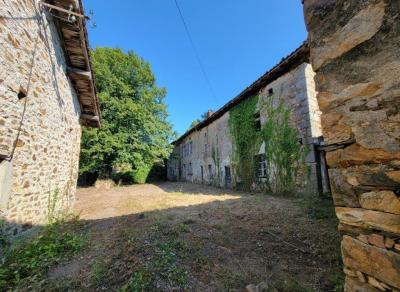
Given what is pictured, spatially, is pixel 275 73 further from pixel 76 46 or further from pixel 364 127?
pixel 364 127

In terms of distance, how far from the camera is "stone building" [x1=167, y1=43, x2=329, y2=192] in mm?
7160

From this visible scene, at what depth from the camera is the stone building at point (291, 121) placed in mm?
7160

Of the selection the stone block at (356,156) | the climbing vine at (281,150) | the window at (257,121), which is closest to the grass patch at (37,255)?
the stone block at (356,156)

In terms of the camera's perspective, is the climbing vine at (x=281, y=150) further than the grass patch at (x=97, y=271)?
Yes

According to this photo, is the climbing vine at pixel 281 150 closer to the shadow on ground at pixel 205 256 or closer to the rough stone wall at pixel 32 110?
the shadow on ground at pixel 205 256

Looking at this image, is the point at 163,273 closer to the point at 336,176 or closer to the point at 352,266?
the point at 352,266

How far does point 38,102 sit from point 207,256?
179 inches

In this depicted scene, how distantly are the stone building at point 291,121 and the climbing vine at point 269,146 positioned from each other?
10.2 inches

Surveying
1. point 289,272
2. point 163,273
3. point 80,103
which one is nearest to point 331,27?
point 289,272

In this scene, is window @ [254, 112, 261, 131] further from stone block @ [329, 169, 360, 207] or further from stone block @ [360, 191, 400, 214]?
stone block @ [360, 191, 400, 214]

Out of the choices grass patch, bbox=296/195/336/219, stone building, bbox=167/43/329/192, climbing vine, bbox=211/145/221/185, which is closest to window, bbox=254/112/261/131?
stone building, bbox=167/43/329/192

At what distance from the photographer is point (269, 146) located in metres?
8.76

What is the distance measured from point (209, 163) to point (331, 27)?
13065mm

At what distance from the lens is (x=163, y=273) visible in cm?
264
